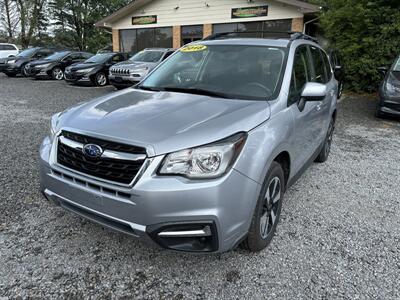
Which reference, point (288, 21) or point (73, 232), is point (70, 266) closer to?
point (73, 232)

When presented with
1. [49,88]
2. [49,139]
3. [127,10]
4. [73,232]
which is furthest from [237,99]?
[127,10]

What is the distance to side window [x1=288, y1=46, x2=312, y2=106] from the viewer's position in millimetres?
3098

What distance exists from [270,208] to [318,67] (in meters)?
2.31

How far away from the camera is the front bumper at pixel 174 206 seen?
2061 mm

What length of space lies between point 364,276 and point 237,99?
Answer: 1.72 meters

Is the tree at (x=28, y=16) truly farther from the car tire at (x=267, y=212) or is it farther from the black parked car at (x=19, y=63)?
the car tire at (x=267, y=212)

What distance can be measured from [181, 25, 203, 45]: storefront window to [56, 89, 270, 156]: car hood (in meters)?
17.3

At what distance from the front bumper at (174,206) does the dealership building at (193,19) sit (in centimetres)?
1535

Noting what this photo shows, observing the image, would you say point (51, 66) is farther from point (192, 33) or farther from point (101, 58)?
point (192, 33)

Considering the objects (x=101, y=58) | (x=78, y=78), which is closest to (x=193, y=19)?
(x=101, y=58)

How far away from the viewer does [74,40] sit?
37.2m

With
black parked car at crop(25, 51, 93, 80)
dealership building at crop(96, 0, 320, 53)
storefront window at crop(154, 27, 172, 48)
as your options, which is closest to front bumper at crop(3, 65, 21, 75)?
black parked car at crop(25, 51, 93, 80)

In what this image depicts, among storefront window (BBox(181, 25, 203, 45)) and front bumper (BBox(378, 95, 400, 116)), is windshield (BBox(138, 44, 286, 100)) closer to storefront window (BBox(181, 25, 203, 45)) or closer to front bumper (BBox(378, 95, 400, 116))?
front bumper (BBox(378, 95, 400, 116))

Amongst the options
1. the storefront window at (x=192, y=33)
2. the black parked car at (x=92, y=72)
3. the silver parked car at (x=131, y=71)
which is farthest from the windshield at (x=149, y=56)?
the storefront window at (x=192, y=33)
